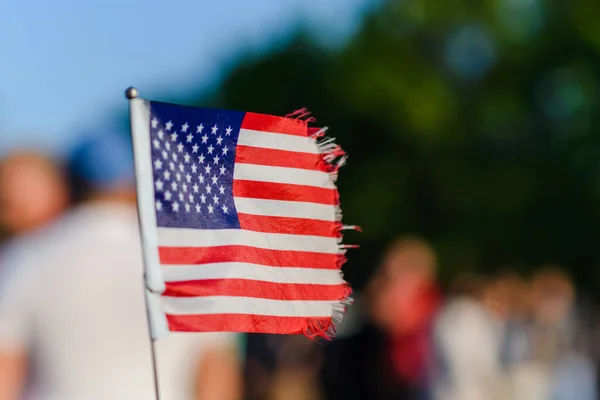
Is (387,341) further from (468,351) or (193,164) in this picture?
(193,164)

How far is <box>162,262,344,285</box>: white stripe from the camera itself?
3443mm

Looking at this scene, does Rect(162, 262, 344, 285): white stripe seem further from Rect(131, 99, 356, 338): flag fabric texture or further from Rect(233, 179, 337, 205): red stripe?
Rect(233, 179, 337, 205): red stripe

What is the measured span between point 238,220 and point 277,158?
27 cm

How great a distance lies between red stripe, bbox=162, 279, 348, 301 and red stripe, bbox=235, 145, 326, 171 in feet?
1.29

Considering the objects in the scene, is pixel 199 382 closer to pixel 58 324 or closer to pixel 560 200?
pixel 58 324

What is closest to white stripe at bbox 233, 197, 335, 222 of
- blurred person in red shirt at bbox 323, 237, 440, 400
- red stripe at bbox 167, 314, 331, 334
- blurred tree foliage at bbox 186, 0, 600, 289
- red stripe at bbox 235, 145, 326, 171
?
red stripe at bbox 235, 145, 326, 171

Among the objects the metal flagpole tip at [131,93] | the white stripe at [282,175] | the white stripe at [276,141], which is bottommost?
the white stripe at [282,175]

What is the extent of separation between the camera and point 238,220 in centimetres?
365

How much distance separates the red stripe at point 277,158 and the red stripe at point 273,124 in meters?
0.07

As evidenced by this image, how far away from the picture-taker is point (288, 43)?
43.6 metres

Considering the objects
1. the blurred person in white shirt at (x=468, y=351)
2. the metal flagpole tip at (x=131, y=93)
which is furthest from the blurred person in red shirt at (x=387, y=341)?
the metal flagpole tip at (x=131, y=93)

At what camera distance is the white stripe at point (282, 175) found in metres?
3.70

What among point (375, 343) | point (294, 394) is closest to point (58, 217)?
point (375, 343)

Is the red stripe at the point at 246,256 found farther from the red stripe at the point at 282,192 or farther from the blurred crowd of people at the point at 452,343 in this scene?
the blurred crowd of people at the point at 452,343
